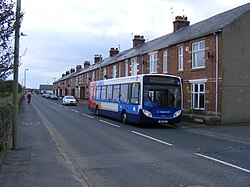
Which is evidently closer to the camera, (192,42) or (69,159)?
(69,159)

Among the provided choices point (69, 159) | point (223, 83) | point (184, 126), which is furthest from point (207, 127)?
point (69, 159)

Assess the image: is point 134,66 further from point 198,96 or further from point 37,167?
point 37,167

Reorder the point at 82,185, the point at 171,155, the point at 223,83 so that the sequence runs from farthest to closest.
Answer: the point at 223,83 < the point at 171,155 < the point at 82,185

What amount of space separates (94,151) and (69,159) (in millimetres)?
1615

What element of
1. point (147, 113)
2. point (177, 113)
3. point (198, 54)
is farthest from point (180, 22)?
point (147, 113)

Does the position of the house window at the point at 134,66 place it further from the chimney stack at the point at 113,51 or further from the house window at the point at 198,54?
the chimney stack at the point at 113,51

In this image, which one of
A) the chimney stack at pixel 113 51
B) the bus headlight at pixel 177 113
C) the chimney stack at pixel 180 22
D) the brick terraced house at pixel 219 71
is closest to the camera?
the bus headlight at pixel 177 113

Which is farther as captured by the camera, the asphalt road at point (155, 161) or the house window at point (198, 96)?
the house window at point (198, 96)

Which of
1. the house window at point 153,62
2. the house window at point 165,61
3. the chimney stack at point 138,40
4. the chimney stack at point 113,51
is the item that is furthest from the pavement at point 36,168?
the chimney stack at point 113,51

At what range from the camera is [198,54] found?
910 inches

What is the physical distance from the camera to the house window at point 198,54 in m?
22.5

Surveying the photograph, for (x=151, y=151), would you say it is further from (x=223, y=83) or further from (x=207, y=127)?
(x=223, y=83)

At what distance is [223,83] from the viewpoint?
20.2 m

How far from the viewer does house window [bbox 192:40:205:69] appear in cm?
2246
